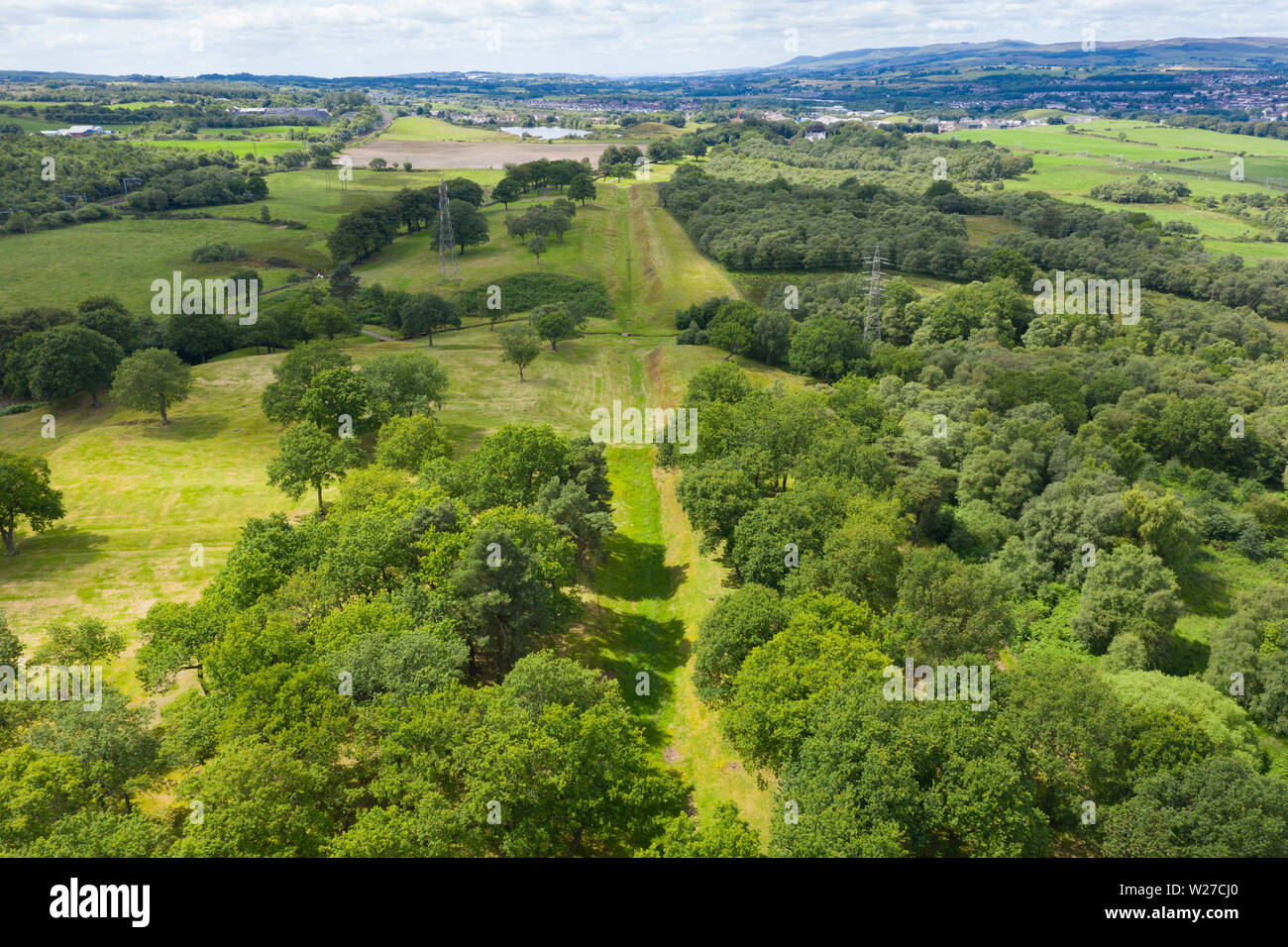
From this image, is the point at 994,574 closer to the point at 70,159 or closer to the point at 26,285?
the point at 26,285

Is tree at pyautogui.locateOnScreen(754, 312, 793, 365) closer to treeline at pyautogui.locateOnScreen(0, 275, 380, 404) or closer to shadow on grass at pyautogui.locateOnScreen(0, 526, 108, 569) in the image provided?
treeline at pyautogui.locateOnScreen(0, 275, 380, 404)

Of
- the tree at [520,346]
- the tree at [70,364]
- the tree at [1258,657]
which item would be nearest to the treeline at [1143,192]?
the tree at [520,346]

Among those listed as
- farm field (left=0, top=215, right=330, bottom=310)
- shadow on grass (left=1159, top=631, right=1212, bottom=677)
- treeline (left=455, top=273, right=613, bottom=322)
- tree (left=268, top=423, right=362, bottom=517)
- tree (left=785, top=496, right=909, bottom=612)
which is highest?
farm field (left=0, top=215, right=330, bottom=310)

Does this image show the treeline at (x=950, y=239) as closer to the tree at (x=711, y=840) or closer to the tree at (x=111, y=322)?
the tree at (x=111, y=322)

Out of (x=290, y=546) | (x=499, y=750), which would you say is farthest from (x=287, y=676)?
(x=290, y=546)

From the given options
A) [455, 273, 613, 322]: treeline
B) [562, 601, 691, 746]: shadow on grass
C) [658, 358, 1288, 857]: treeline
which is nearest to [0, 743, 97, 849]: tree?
[562, 601, 691, 746]: shadow on grass

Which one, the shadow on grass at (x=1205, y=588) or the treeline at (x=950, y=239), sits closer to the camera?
the shadow on grass at (x=1205, y=588)

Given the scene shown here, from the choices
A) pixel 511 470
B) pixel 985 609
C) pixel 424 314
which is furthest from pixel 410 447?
pixel 424 314
